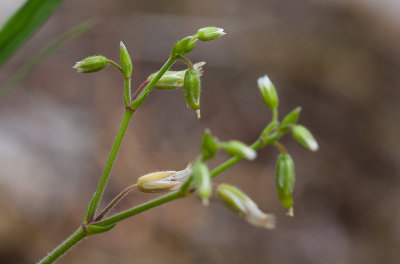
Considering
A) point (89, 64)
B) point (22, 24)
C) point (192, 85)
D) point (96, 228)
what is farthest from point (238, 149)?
point (22, 24)

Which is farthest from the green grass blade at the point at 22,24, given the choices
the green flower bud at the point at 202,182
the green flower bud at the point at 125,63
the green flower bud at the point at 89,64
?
the green flower bud at the point at 202,182

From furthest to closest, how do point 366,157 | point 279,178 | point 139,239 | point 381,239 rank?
point 366,157, point 381,239, point 139,239, point 279,178

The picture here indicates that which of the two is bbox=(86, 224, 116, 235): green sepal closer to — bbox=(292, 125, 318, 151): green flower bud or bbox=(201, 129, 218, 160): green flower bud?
bbox=(201, 129, 218, 160): green flower bud

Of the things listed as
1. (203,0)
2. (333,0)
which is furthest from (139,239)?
(333,0)


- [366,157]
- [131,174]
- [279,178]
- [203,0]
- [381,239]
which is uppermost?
[279,178]

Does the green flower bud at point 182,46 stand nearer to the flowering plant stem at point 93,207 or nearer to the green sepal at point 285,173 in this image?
the flowering plant stem at point 93,207

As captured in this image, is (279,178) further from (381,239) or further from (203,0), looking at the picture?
(203,0)
